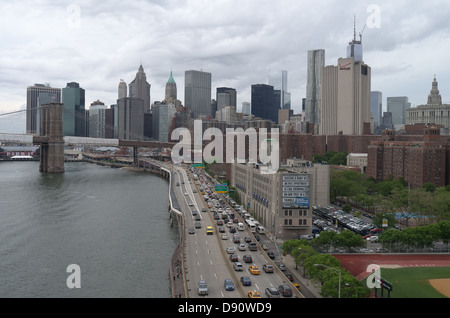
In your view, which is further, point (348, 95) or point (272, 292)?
point (348, 95)

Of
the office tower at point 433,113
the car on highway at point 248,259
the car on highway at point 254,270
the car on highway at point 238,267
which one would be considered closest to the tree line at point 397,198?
the car on highway at point 248,259

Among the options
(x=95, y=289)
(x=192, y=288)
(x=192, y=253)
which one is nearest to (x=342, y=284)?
(x=192, y=288)

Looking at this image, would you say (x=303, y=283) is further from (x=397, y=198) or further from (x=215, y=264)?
(x=397, y=198)

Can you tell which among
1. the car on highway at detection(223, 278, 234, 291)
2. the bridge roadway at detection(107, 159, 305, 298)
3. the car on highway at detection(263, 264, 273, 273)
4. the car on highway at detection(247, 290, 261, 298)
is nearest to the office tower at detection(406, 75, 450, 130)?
the bridge roadway at detection(107, 159, 305, 298)

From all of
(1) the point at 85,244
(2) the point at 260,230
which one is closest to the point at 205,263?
(2) the point at 260,230

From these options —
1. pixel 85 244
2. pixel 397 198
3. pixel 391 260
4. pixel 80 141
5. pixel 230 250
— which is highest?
pixel 80 141
